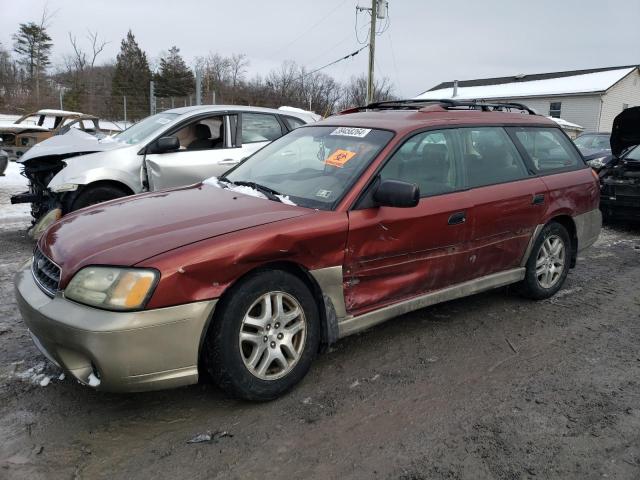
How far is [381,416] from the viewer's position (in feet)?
9.44

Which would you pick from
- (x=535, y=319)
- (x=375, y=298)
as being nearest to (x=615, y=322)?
(x=535, y=319)

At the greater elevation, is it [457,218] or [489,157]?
[489,157]

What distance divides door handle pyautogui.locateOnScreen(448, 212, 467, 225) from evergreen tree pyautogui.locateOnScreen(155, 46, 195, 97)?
146ft

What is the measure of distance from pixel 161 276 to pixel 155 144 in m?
4.10

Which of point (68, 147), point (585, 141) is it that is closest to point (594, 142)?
point (585, 141)

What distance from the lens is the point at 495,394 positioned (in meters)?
3.12

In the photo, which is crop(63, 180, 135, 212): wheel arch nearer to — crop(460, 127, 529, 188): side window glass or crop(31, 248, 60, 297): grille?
crop(31, 248, 60, 297): grille

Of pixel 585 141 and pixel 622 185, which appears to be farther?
pixel 585 141

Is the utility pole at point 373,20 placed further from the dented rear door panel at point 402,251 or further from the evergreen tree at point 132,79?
the dented rear door panel at point 402,251

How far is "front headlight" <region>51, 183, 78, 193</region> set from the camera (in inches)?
226

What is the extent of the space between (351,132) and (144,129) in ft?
12.8

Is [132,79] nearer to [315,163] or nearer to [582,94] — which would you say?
[582,94]

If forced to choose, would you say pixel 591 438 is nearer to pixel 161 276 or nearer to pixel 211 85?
pixel 161 276

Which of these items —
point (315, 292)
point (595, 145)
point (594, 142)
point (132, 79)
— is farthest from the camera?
point (132, 79)
